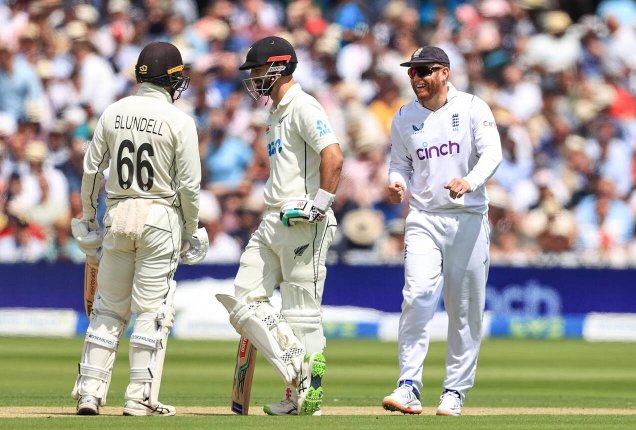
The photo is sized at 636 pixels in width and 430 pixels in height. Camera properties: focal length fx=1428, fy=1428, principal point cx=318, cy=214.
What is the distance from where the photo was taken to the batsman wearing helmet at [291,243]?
766cm

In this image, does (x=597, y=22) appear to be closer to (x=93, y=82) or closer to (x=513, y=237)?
(x=513, y=237)

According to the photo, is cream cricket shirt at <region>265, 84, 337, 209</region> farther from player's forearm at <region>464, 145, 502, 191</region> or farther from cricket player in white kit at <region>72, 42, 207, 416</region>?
player's forearm at <region>464, 145, 502, 191</region>

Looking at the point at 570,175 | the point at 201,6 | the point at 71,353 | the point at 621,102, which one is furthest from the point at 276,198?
the point at 201,6

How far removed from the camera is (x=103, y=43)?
17781 millimetres

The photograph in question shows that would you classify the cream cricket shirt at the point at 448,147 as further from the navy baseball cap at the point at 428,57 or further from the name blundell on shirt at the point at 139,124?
the name blundell on shirt at the point at 139,124

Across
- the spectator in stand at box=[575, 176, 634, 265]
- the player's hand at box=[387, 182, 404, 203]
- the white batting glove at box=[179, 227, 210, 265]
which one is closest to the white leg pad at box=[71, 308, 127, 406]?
the white batting glove at box=[179, 227, 210, 265]

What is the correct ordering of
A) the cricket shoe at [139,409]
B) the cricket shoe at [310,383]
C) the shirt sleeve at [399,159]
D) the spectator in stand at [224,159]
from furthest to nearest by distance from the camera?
the spectator in stand at [224,159]
the shirt sleeve at [399,159]
the cricket shoe at [310,383]
the cricket shoe at [139,409]

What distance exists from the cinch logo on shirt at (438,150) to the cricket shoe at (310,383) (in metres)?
1.28

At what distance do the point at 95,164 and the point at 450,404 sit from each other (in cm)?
235

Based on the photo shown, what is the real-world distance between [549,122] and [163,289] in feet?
34.3

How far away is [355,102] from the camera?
1672cm

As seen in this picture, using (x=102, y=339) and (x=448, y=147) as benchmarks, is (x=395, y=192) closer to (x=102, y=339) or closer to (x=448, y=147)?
(x=448, y=147)

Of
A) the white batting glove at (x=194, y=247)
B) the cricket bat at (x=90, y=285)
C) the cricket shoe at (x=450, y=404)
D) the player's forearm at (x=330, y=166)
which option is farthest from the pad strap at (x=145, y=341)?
the cricket shoe at (x=450, y=404)

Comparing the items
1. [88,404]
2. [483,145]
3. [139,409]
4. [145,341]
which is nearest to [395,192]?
[483,145]
